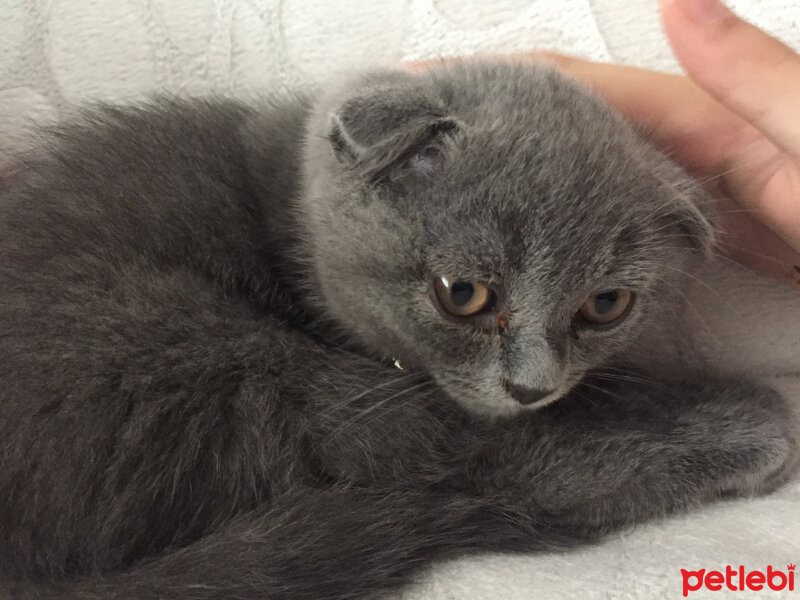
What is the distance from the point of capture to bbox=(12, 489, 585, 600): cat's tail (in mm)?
748

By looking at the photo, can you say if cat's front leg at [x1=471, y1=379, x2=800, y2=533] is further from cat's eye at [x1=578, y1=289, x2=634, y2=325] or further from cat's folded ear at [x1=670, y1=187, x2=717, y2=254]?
cat's folded ear at [x1=670, y1=187, x2=717, y2=254]

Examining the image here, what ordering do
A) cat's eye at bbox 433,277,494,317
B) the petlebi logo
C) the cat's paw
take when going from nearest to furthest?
the petlebi logo
cat's eye at bbox 433,277,494,317
the cat's paw

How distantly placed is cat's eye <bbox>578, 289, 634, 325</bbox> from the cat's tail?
0.28m

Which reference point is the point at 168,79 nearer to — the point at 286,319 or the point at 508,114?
the point at 286,319

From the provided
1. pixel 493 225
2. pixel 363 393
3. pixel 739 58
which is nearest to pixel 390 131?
pixel 493 225

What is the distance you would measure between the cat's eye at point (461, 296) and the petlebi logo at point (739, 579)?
37 cm

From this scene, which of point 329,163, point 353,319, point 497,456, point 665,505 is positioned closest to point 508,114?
point 329,163

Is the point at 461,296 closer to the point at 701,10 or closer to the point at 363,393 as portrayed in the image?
the point at 363,393

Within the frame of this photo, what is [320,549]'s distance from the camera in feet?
2.56

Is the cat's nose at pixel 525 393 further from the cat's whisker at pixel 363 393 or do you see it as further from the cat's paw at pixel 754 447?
the cat's paw at pixel 754 447

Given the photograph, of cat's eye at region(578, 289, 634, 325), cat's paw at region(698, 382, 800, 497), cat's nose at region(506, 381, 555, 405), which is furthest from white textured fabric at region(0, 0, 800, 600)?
cat's nose at region(506, 381, 555, 405)

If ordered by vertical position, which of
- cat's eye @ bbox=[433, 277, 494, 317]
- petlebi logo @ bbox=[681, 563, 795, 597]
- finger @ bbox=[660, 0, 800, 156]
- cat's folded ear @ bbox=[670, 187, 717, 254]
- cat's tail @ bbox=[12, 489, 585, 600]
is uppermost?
finger @ bbox=[660, 0, 800, 156]

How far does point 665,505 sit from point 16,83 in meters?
1.31

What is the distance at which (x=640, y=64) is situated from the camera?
1.25m
